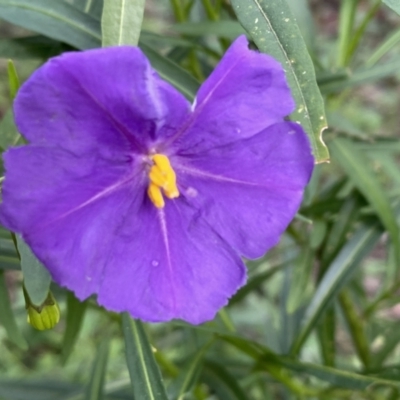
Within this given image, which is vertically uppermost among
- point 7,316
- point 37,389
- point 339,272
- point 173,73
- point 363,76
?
point 363,76

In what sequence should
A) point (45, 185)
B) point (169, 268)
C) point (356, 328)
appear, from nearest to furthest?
1. point (45, 185)
2. point (169, 268)
3. point (356, 328)

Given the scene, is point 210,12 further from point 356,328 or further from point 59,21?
point 356,328

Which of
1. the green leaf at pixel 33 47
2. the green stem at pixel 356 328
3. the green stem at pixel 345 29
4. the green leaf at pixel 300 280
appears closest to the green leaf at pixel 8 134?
the green leaf at pixel 33 47

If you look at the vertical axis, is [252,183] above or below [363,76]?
below

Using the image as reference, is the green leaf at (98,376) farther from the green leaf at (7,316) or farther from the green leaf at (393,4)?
the green leaf at (393,4)

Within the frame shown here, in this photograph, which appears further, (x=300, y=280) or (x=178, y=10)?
(x=300, y=280)

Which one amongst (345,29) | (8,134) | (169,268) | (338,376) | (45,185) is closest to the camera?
(45,185)

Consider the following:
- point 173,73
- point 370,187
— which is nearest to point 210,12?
point 173,73
